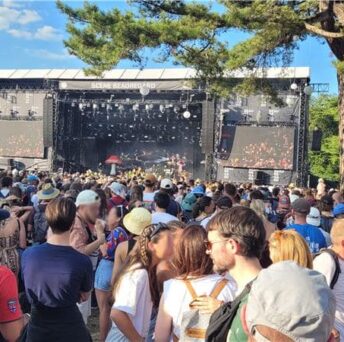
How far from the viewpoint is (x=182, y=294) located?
241 cm

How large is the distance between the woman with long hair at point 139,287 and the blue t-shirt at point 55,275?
0.80 ft

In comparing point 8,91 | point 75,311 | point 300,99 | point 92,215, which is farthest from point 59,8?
point 8,91

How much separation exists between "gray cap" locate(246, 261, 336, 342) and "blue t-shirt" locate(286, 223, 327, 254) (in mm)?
3807

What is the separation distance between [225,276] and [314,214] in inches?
146

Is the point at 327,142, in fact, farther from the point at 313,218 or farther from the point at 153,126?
the point at 313,218

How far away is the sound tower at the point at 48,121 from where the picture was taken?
24.8 meters

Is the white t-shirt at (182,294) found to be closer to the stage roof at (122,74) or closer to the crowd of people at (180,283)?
the crowd of people at (180,283)

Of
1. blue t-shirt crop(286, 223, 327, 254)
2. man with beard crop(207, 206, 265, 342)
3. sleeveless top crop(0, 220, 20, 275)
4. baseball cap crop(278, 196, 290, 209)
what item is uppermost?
man with beard crop(207, 206, 265, 342)

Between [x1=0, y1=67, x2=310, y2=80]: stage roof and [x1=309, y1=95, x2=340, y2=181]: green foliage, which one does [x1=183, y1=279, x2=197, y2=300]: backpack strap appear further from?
[x1=309, y1=95, x2=340, y2=181]: green foliage

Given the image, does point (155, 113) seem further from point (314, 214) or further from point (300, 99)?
point (314, 214)

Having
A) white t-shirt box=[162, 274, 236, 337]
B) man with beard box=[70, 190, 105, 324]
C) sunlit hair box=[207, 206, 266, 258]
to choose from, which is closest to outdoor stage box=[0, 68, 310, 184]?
man with beard box=[70, 190, 105, 324]

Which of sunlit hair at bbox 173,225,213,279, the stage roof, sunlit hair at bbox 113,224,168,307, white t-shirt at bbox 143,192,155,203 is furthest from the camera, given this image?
the stage roof

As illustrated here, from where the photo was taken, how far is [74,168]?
2791cm

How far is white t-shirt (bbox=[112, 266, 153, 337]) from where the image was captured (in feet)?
9.08
